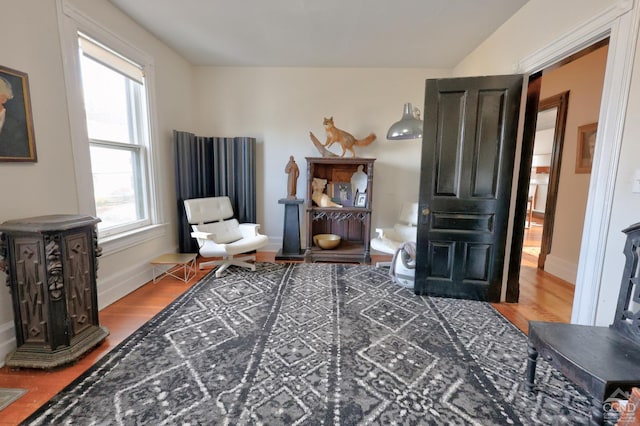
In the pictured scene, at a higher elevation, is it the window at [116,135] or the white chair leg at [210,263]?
the window at [116,135]

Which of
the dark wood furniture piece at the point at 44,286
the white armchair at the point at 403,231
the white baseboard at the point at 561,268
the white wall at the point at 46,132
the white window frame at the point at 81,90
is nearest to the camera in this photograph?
the dark wood furniture piece at the point at 44,286

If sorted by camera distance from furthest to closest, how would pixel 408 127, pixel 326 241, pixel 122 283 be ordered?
pixel 326 241, pixel 408 127, pixel 122 283

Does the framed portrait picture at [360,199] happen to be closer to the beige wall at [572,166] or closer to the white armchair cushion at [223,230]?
the white armchair cushion at [223,230]

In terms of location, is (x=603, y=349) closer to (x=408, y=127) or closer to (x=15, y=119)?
(x=408, y=127)

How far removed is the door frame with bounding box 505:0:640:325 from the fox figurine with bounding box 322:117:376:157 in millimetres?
2270

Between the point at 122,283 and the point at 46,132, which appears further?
the point at 122,283

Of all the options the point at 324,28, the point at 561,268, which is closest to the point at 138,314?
the point at 324,28

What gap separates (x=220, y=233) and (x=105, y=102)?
1836 mm

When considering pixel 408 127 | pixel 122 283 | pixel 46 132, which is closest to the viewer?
pixel 46 132

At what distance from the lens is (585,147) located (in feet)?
10.5

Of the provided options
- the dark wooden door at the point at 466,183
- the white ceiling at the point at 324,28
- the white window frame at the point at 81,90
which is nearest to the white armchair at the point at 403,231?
the dark wooden door at the point at 466,183

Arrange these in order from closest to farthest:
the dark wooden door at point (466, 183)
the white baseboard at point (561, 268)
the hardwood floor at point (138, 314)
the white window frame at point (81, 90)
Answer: the hardwood floor at point (138, 314)
the white window frame at point (81, 90)
the dark wooden door at point (466, 183)
the white baseboard at point (561, 268)

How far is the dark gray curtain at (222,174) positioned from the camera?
370 cm

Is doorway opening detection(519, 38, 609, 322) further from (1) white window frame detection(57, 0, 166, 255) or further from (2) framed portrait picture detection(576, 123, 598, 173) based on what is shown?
(1) white window frame detection(57, 0, 166, 255)
